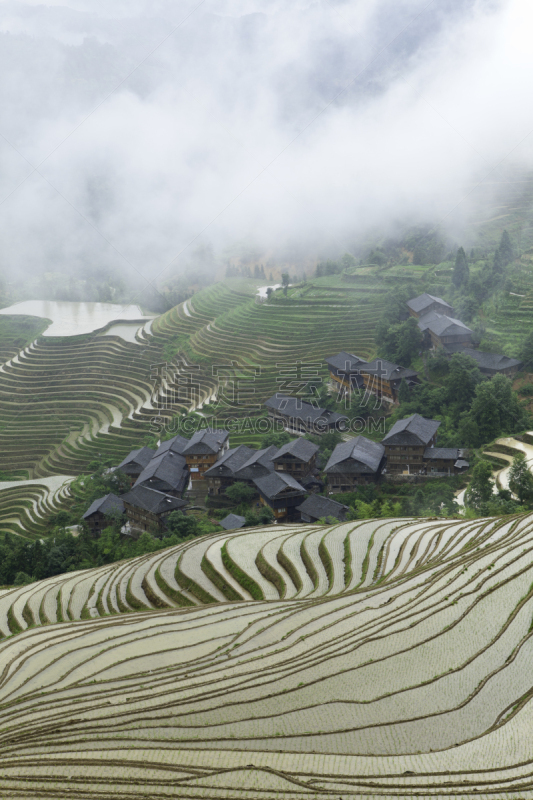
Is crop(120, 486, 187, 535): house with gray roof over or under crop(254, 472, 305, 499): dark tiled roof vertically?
under

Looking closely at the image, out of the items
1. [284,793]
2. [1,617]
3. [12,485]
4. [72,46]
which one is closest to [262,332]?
[12,485]

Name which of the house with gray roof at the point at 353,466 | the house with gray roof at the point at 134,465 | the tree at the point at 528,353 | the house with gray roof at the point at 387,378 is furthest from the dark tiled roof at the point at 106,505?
the tree at the point at 528,353

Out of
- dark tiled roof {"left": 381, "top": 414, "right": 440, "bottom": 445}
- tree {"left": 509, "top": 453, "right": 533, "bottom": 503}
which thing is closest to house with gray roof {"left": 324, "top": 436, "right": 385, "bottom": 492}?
dark tiled roof {"left": 381, "top": 414, "right": 440, "bottom": 445}

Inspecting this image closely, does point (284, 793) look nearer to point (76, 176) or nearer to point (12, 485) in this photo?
point (12, 485)

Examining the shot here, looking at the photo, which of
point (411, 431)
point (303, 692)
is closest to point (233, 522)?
point (411, 431)

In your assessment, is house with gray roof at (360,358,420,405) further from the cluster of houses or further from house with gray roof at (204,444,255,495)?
house with gray roof at (204,444,255,495)

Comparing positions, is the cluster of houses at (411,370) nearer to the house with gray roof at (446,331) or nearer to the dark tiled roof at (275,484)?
the house with gray roof at (446,331)

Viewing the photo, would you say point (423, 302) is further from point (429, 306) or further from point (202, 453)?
point (202, 453)
